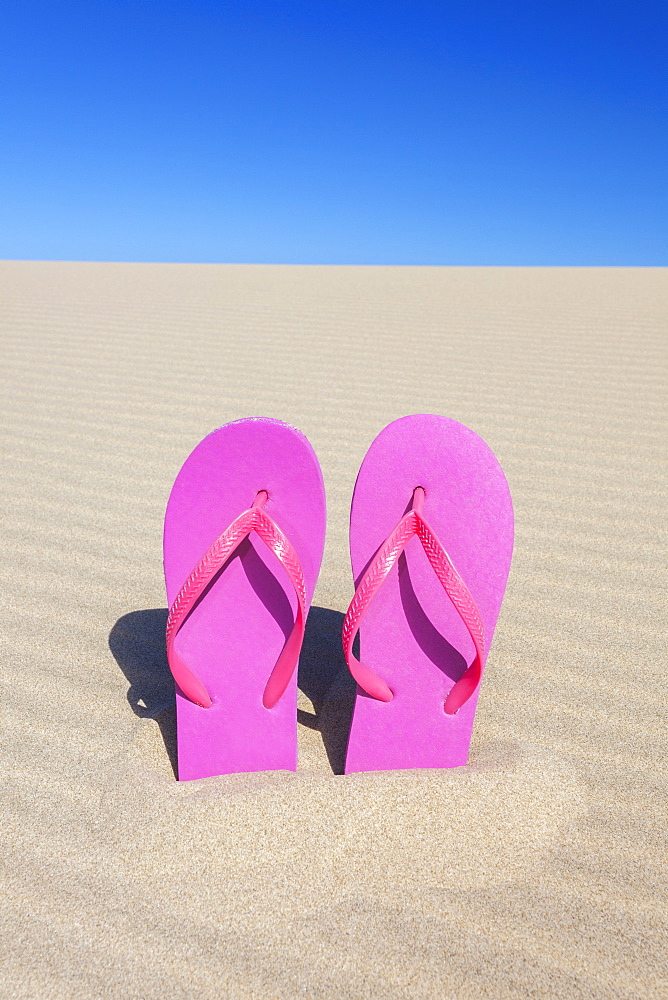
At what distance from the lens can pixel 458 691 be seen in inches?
51.0

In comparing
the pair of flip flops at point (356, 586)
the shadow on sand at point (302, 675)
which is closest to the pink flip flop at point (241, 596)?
the pair of flip flops at point (356, 586)

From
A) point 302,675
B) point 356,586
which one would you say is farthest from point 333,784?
point 302,675

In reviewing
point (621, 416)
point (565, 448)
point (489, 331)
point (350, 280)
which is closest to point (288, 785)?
point (565, 448)

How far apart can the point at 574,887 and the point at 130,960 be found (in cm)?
66

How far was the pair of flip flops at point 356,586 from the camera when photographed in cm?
132

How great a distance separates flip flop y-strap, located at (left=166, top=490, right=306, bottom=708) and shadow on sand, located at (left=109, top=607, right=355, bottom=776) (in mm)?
182

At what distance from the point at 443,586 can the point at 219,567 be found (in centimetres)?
41

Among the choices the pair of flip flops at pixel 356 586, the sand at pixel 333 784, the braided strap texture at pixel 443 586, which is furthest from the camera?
Result: the pair of flip flops at pixel 356 586

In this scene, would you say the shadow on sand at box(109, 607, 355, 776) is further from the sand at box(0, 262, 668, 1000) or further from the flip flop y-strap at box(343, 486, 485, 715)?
the flip flop y-strap at box(343, 486, 485, 715)

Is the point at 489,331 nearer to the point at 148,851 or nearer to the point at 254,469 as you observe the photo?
the point at 254,469

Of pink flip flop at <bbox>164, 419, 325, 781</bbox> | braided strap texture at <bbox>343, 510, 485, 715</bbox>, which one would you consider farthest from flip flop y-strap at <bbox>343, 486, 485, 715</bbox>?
pink flip flop at <bbox>164, 419, 325, 781</bbox>

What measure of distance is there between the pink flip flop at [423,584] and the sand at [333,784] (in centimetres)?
11

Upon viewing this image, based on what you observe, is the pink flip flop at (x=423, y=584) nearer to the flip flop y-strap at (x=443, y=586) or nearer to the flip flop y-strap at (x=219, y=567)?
the flip flop y-strap at (x=443, y=586)

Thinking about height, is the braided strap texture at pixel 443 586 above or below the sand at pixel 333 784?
above
